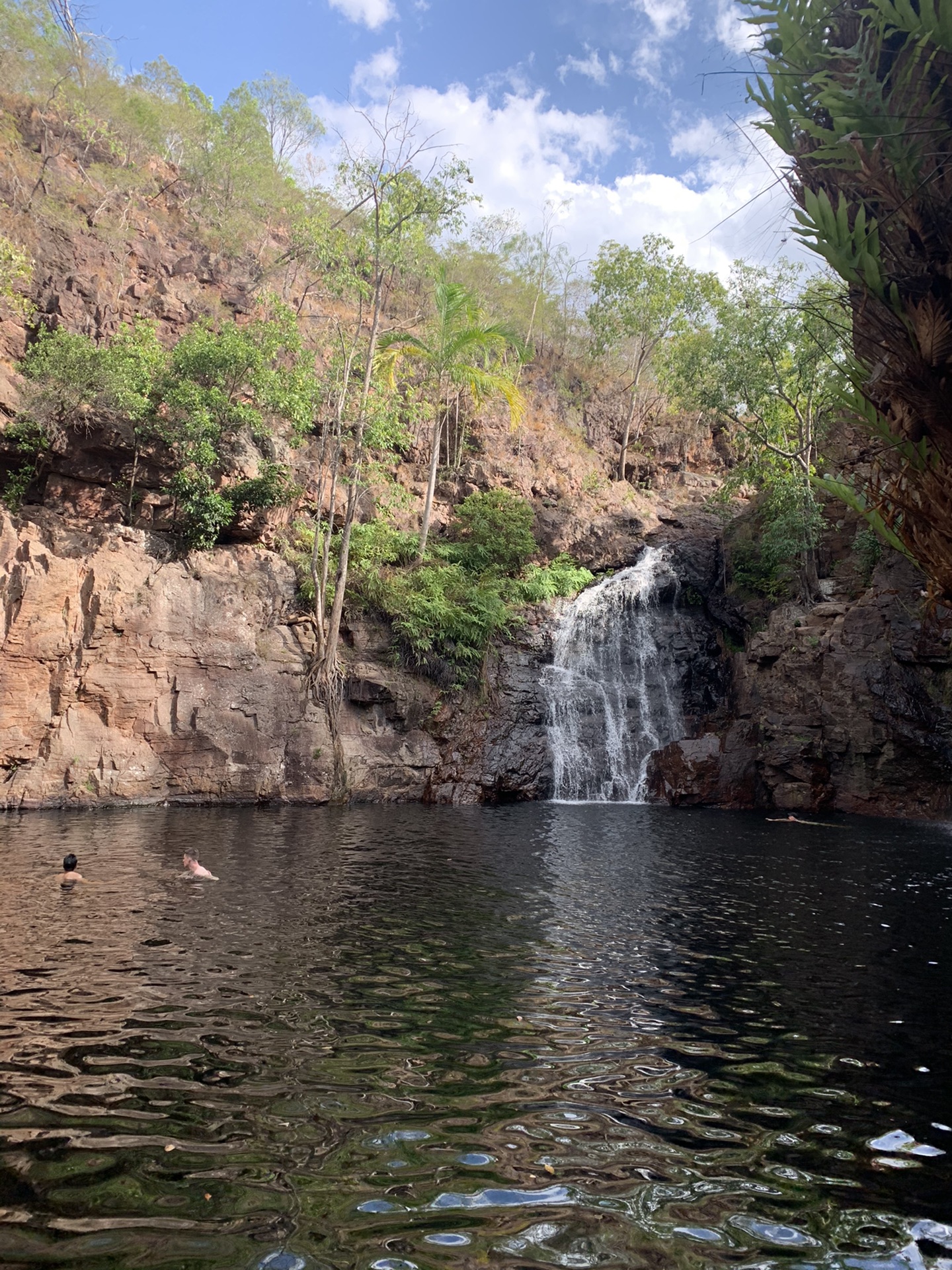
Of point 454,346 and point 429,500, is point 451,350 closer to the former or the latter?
point 454,346

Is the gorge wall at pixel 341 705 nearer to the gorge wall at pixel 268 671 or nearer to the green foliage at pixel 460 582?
the gorge wall at pixel 268 671

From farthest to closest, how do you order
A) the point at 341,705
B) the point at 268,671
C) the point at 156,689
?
the point at 341,705 < the point at 268,671 < the point at 156,689

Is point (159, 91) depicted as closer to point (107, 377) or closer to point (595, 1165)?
point (107, 377)

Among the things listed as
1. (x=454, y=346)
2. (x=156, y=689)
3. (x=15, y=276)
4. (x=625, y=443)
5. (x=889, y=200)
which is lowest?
(x=156, y=689)

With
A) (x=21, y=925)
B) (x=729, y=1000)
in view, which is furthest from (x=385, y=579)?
(x=729, y=1000)

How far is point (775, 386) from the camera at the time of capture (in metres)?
30.7

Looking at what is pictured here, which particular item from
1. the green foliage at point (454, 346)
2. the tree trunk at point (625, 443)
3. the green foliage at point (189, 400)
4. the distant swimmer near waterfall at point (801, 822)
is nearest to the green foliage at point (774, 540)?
the tree trunk at point (625, 443)

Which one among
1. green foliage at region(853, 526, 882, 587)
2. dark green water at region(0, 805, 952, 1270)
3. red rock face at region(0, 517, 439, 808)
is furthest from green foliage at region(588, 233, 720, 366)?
dark green water at region(0, 805, 952, 1270)

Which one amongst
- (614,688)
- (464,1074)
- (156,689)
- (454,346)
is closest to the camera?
(464,1074)

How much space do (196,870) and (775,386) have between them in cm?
2871

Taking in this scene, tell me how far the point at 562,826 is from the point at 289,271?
30720 mm

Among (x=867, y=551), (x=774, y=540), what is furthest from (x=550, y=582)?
(x=867, y=551)

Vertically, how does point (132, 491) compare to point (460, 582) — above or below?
above

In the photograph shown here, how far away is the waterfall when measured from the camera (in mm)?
25484
